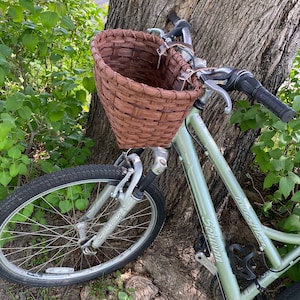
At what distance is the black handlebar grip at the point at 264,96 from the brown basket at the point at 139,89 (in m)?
0.14

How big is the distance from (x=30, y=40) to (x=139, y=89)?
99cm

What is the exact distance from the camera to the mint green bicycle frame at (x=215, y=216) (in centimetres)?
151

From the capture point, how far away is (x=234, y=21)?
165cm

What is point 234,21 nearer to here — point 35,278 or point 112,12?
point 112,12

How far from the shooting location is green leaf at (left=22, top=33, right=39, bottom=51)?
5.94ft

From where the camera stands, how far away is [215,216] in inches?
65.2

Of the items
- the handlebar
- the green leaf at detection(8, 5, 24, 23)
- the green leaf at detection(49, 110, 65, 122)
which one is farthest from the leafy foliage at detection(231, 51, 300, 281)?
the green leaf at detection(8, 5, 24, 23)

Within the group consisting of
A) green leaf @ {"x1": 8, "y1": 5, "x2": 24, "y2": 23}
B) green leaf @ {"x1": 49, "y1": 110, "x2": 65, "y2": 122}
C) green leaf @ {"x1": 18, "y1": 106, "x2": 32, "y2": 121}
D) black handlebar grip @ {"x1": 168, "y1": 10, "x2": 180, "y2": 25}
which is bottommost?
green leaf @ {"x1": 49, "y1": 110, "x2": 65, "y2": 122}

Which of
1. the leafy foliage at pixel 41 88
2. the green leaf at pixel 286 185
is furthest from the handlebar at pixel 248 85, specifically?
the leafy foliage at pixel 41 88

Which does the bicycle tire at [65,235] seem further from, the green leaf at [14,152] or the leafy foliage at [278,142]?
the leafy foliage at [278,142]

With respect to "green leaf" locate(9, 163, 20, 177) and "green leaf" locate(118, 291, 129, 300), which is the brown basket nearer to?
"green leaf" locate(9, 163, 20, 177)

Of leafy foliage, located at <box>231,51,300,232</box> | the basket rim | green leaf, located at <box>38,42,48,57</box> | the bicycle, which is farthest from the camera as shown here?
green leaf, located at <box>38,42,48,57</box>

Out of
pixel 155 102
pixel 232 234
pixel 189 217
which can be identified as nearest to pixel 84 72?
pixel 155 102

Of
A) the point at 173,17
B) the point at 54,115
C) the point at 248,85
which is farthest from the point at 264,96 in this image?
the point at 54,115
